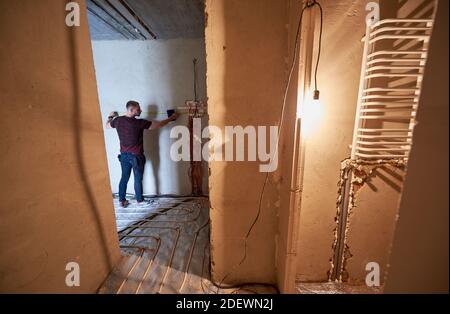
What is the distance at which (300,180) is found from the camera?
3.60ft

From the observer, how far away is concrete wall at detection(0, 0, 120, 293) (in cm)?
92

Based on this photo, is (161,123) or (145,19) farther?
(161,123)

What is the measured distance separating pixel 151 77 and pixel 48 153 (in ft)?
7.50

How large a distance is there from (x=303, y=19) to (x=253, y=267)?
5.64 feet

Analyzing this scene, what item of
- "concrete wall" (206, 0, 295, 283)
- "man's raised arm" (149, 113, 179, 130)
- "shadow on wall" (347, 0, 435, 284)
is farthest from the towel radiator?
"man's raised arm" (149, 113, 179, 130)

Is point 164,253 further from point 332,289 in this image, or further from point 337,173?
point 337,173

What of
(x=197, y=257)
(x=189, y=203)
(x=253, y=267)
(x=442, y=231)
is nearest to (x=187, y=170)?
(x=189, y=203)

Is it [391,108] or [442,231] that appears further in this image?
[391,108]

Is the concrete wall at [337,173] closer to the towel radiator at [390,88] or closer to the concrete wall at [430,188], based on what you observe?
the towel radiator at [390,88]

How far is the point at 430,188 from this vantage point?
19.0 inches

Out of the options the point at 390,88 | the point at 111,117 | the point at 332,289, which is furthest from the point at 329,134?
the point at 111,117

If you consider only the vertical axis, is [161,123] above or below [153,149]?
above

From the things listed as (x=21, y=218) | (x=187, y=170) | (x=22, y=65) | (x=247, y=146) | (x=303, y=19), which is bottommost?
(x=187, y=170)
